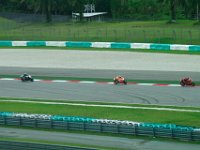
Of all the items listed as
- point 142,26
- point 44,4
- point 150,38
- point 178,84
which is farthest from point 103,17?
point 178,84

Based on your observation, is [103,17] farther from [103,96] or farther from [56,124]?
[56,124]

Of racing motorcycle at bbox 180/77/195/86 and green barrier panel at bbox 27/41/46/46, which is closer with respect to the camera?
racing motorcycle at bbox 180/77/195/86

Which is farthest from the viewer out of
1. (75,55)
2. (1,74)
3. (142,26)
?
(142,26)

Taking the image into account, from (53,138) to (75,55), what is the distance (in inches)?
1212

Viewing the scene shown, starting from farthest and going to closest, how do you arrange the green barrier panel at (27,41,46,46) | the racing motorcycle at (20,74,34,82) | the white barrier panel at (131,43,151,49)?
the green barrier panel at (27,41,46,46)
the white barrier panel at (131,43,151,49)
the racing motorcycle at (20,74,34,82)

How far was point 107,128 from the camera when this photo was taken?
85.6 ft

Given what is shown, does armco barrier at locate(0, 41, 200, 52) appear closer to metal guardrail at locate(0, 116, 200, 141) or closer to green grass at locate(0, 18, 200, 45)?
green grass at locate(0, 18, 200, 45)

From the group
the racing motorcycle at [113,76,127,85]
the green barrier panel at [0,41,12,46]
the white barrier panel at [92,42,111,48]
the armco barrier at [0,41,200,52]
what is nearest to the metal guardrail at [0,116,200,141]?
the racing motorcycle at [113,76,127,85]

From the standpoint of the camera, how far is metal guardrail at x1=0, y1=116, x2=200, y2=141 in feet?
79.3

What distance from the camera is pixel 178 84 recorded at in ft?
124

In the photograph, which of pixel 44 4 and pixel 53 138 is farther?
pixel 44 4

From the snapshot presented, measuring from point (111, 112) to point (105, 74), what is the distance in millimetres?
12801

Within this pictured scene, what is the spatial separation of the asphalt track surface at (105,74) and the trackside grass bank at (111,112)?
87.7 inches

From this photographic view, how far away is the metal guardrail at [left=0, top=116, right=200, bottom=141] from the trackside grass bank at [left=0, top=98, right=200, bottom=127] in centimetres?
288
